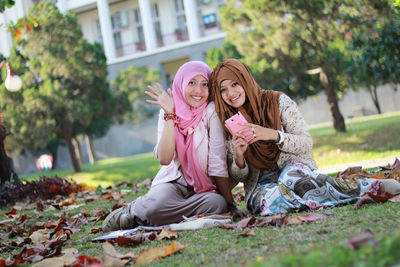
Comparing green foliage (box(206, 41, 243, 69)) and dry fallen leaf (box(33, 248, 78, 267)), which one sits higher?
green foliage (box(206, 41, 243, 69))

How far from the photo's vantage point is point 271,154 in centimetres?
301

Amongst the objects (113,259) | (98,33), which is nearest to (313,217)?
(113,259)

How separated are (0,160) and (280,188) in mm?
→ 5167

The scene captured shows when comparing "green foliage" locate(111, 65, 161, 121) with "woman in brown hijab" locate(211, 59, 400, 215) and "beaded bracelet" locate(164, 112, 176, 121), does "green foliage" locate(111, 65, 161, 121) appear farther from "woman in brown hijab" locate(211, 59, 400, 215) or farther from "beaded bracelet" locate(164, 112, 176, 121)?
"woman in brown hijab" locate(211, 59, 400, 215)

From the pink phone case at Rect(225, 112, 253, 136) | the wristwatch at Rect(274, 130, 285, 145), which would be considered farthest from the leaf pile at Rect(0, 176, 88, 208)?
the wristwatch at Rect(274, 130, 285, 145)

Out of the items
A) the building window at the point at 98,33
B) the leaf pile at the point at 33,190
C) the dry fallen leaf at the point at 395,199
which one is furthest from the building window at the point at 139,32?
the dry fallen leaf at the point at 395,199

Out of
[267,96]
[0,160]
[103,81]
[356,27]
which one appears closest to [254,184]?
[267,96]

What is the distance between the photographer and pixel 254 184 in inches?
124

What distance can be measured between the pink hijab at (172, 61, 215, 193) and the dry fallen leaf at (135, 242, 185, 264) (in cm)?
107

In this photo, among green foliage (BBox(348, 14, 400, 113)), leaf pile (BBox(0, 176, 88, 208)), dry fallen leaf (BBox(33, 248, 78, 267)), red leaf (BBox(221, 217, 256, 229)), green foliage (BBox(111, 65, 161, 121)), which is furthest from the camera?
green foliage (BBox(111, 65, 161, 121))

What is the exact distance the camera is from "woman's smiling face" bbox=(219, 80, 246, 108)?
304 centimetres

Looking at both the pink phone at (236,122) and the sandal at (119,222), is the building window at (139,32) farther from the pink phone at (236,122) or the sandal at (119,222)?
the pink phone at (236,122)

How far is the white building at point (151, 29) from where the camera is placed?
24453mm

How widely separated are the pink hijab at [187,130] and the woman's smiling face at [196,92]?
3 cm
